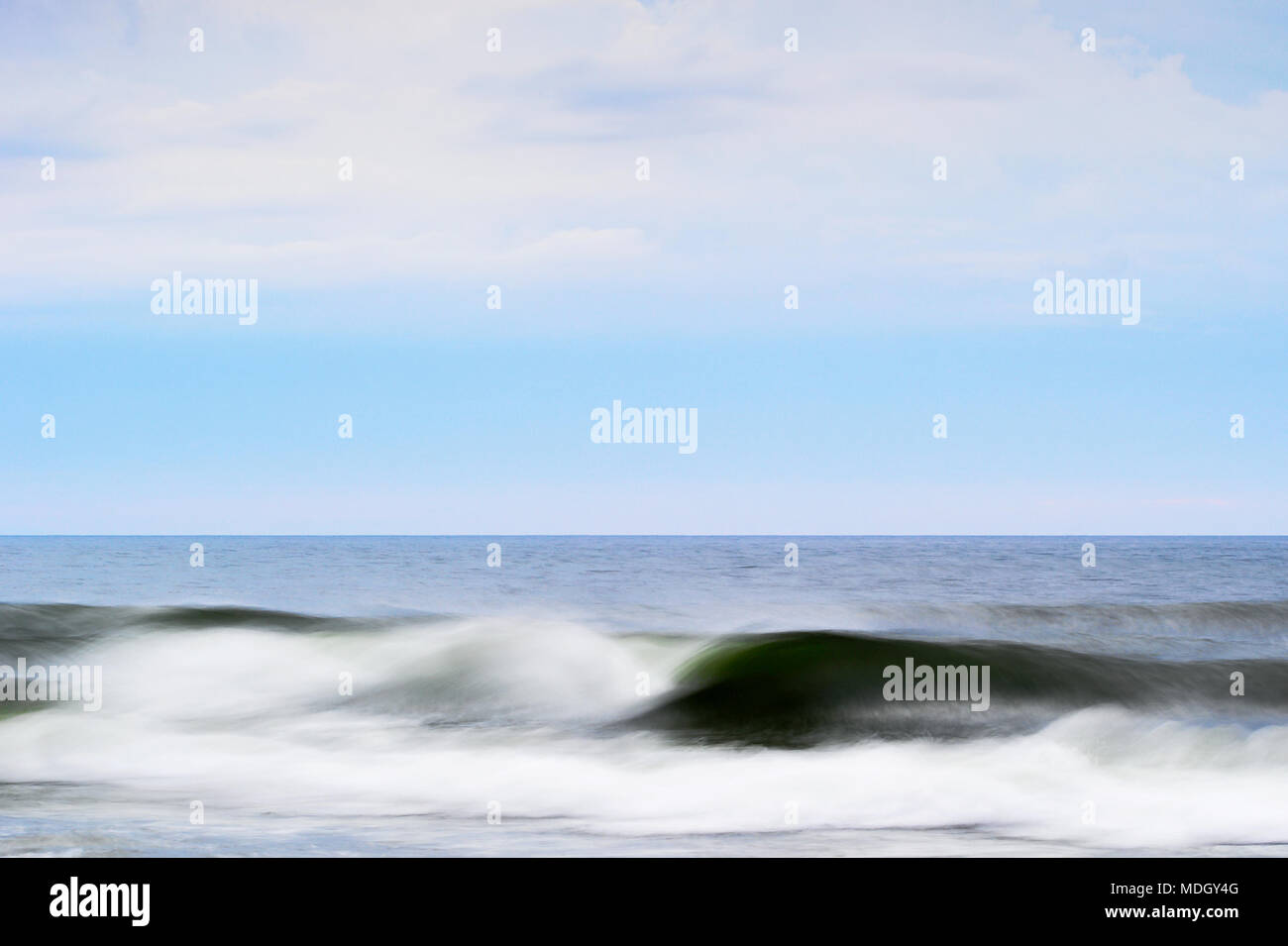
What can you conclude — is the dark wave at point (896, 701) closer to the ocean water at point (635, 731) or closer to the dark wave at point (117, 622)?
the ocean water at point (635, 731)

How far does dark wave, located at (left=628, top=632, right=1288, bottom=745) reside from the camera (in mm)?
12320

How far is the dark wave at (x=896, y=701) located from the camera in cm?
1232

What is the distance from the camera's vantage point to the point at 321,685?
1544 cm

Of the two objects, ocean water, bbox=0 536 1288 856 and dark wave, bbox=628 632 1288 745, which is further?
dark wave, bbox=628 632 1288 745

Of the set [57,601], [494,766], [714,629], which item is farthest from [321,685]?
[57,601]

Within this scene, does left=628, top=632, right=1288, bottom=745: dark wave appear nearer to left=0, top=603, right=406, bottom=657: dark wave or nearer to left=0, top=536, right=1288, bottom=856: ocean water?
left=0, top=536, right=1288, bottom=856: ocean water

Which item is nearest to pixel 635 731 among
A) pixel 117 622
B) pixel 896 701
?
pixel 896 701

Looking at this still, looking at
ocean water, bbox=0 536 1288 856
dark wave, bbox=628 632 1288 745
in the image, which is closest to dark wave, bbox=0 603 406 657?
ocean water, bbox=0 536 1288 856

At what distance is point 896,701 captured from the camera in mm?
12961

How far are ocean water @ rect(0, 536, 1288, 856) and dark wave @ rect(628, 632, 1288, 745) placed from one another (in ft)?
0.18

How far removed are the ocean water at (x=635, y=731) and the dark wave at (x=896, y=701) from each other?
54mm
